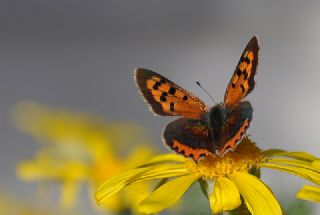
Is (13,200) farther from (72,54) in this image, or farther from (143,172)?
(72,54)

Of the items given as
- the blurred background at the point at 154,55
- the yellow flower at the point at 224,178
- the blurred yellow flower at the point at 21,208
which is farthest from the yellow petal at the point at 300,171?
the blurred background at the point at 154,55

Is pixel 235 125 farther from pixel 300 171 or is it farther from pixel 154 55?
pixel 154 55

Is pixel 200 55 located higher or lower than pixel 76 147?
higher

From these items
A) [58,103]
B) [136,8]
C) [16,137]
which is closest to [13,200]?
[16,137]

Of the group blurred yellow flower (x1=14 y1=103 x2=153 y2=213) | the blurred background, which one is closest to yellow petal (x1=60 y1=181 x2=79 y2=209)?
blurred yellow flower (x1=14 y1=103 x2=153 y2=213)

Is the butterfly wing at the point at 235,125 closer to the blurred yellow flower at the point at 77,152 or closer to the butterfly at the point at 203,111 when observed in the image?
the butterfly at the point at 203,111

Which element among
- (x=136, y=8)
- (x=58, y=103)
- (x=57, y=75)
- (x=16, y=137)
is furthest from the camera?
(x=136, y=8)
